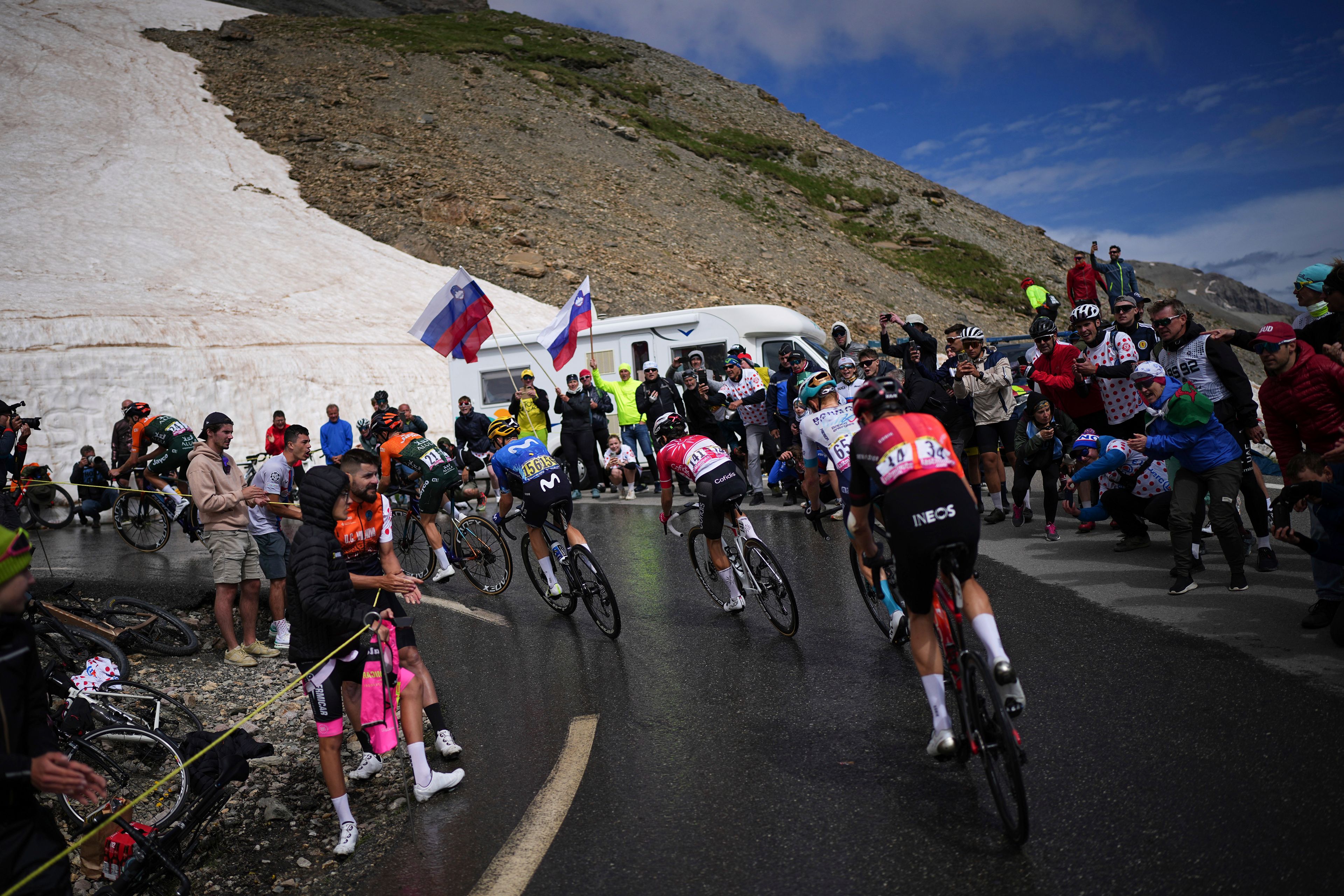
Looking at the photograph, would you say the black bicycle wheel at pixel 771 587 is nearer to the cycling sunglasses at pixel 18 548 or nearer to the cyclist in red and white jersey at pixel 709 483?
the cyclist in red and white jersey at pixel 709 483

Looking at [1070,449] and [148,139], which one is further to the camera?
[148,139]

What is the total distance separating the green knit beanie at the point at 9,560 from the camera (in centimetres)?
Result: 306

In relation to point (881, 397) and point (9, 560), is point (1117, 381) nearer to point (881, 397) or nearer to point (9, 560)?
point (881, 397)

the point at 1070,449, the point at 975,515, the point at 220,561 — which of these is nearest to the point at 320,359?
the point at 220,561

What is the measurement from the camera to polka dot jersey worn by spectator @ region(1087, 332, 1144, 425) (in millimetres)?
8641

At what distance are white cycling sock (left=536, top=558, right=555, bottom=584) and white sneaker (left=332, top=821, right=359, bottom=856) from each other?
387 centimetres

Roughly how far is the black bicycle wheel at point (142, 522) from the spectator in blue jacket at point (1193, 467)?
1388 cm

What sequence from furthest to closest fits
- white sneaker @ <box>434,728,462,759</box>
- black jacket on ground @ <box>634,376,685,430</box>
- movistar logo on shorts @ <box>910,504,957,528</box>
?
black jacket on ground @ <box>634,376,685,430</box>
white sneaker @ <box>434,728,462,759</box>
movistar logo on shorts @ <box>910,504,957,528</box>

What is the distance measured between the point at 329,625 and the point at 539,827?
5.53 ft

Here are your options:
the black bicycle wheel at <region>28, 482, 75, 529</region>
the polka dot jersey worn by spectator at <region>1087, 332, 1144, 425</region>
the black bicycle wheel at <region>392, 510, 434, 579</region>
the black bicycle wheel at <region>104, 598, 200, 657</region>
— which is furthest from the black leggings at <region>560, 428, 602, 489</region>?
the black bicycle wheel at <region>28, 482, 75, 529</region>

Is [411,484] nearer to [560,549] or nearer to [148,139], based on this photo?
[560,549]

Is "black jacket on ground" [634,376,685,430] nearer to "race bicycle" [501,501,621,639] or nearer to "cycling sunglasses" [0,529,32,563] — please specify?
"race bicycle" [501,501,621,639]

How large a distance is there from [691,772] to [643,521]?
327 inches

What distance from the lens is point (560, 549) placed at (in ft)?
28.0
